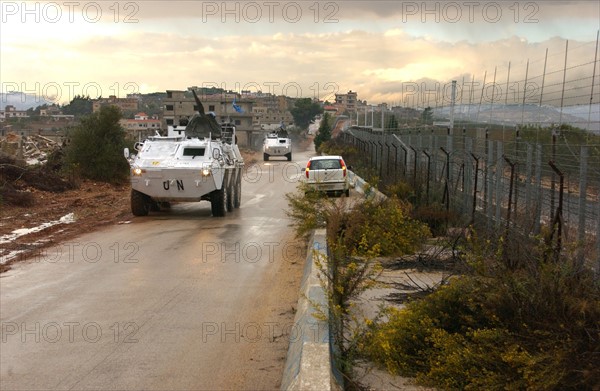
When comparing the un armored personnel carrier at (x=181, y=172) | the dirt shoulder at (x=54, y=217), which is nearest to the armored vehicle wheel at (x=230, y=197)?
the un armored personnel carrier at (x=181, y=172)

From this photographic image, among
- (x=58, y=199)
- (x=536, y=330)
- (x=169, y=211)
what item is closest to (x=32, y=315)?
(x=536, y=330)

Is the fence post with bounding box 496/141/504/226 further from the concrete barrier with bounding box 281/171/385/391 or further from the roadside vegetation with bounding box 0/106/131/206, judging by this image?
the roadside vegetation with bounding box 0/106/131/206

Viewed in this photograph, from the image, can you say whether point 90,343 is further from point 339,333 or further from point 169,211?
point 169,211

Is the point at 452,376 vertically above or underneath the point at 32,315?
above

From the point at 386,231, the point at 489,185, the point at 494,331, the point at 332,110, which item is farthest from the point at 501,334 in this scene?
the point at 332,110

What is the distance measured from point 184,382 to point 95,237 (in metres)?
9.35

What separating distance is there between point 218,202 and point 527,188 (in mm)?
10152

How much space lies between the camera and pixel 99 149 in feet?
95.4

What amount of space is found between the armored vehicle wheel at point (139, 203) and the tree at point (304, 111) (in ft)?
433

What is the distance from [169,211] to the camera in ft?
65.2

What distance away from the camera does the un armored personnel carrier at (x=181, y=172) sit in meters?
17.8

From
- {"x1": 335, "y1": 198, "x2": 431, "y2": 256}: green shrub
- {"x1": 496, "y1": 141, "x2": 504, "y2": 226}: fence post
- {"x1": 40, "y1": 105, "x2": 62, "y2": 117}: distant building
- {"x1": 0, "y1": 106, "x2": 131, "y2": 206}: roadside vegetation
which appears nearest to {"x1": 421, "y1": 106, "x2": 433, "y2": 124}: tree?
{"x1": 0, "y1": 106, "x2": 131, "y2": 206}: roadside vegetation

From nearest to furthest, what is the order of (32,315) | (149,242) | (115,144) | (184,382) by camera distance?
(184,382)
(32,315)
(149,242)
(115,144)

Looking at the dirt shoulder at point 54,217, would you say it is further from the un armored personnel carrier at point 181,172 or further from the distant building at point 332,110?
the distant building at point 332,110
